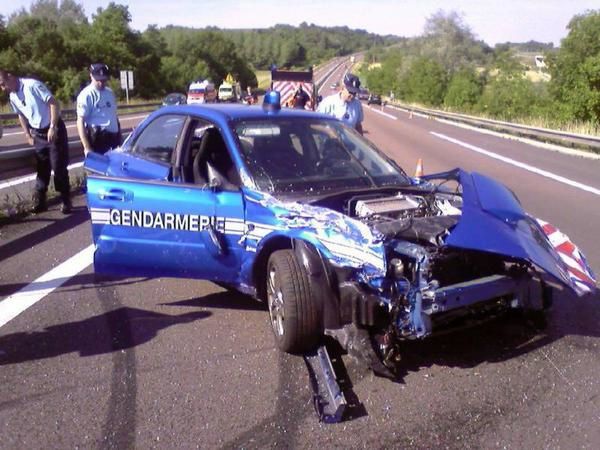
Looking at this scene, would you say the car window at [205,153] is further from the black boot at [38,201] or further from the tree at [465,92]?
the tree at [465,92]

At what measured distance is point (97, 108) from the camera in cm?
866

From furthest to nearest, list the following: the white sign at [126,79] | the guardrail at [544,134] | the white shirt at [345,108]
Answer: the white sign at [126,79]
the guardrail at [544,134]
the white shirt at [345,108]

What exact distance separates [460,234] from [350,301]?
77 centimetres

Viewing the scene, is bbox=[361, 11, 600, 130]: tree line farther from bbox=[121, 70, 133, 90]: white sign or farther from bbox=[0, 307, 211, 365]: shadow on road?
bbox=[0, 307, 211, 365]: shadow on road

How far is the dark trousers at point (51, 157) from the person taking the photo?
8.23 metres

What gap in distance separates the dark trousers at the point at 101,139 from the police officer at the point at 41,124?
1.31 feet

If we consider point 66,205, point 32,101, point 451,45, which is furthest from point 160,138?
point 451,45

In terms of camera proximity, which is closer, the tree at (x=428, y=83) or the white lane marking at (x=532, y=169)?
the white lane marking at (x=532, y=169)

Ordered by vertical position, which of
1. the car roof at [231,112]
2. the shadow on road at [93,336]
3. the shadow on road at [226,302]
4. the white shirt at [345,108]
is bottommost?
the shadow on road at [226,302]

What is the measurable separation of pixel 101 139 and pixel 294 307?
5756mm

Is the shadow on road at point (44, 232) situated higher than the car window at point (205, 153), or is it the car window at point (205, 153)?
the car window at point (205, 153)

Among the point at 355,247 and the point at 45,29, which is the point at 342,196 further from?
the point at 45,29

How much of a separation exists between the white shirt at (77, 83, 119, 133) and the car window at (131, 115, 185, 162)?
260 cm

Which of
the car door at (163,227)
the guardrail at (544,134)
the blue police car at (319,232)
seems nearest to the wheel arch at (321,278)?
the blue police car at (319,232)
